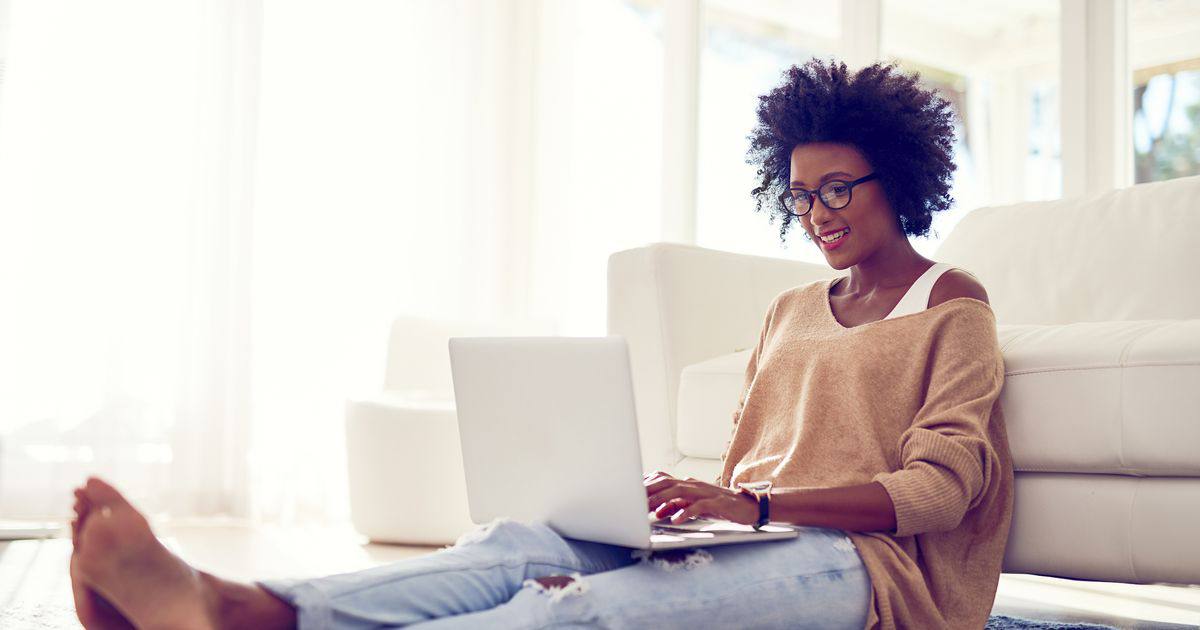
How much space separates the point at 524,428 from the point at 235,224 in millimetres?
3067

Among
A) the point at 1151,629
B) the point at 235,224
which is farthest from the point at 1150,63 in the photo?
the point at 235,224

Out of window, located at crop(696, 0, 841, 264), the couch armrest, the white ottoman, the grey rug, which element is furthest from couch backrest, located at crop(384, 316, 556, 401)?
the grey rug

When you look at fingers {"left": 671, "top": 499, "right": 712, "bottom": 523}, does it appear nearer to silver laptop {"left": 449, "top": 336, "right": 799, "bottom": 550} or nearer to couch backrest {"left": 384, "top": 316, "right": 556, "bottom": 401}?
silver laptop {"left": 449, "top": 336, "right": 799, "bottom": 550}

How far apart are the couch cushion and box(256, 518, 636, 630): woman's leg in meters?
0.61

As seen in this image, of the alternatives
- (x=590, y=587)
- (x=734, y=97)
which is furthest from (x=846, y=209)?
(x=734, y=97)

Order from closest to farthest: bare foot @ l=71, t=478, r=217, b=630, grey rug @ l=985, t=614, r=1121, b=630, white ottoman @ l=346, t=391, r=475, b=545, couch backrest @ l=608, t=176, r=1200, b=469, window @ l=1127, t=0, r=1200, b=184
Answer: bare foot @ l=71, t=478, r=217, b=630 < grey rug @ l=985, t=614, r=1121, b=630 < couch backrest @ l=608, t=176, r=1200, b=469 < window @ l=1127, t=0, r=1200, b=184 < white ottoman @ l=346, t=391, r=475, b=545

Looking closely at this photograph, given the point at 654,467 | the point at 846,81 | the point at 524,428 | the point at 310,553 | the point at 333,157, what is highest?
the point at 333,157

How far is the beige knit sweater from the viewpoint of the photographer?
1.32m

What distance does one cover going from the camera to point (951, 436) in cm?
134

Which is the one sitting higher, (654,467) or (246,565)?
(654,467)

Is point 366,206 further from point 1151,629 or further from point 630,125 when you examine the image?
point 1151,629

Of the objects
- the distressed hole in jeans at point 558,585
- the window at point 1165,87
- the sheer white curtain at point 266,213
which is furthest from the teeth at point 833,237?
the sheer white curtain at point 266,213

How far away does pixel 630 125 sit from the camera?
4.43m

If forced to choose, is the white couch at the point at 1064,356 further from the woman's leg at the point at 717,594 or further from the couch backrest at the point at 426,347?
A: the couch backrest at the point at 426,347
